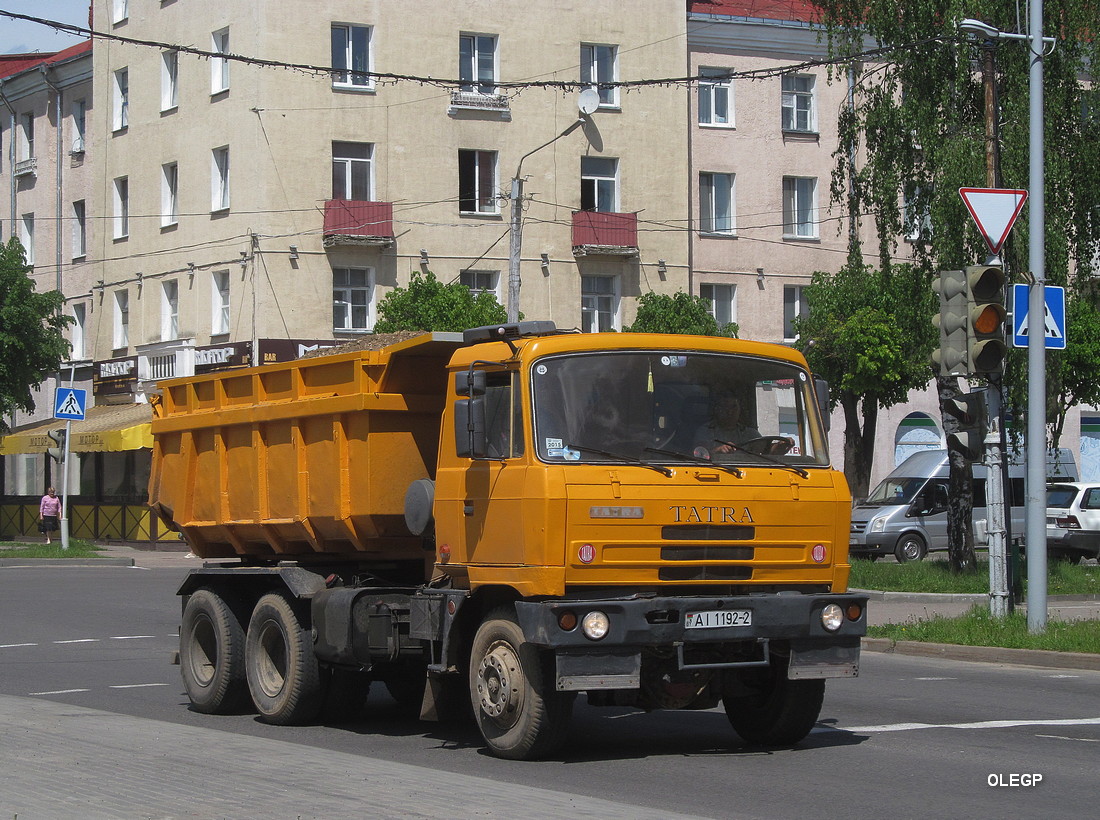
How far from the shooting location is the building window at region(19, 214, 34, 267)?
5303 centimetres

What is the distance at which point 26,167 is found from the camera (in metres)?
52.6

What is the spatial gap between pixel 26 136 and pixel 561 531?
47.7 metres

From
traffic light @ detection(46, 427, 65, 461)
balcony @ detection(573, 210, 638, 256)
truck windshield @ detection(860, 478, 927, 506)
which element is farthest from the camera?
balcony @ detection(573, 210, 638, 256)

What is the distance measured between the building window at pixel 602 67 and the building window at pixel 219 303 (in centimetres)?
1146

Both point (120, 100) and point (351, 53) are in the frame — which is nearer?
point (351, 53)

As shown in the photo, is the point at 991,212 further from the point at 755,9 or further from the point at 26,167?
the point at 26,167

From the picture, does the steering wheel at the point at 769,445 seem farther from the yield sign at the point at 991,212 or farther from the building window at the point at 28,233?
the building window at the point at 28,233

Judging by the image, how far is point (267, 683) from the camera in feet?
39.8

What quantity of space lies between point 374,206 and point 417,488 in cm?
3262

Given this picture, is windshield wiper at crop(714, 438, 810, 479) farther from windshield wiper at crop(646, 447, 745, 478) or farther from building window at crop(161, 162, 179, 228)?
building window at crop(161, 162, 179, 228)

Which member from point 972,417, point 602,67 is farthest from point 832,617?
point 602,67

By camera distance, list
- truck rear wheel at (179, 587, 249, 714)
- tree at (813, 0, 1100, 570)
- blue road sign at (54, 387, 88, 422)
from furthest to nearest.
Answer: blue road sign at (54, 387, 88, 422) < tree at (813, 0, 1100, 570) < truck rear wheel at (179, 587, 249, 714)

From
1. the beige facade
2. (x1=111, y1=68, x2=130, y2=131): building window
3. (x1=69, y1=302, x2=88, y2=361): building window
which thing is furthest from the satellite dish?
(x1=69, y1=302, x2=88, y2=361): building window

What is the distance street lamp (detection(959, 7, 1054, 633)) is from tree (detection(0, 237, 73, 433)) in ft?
101
